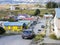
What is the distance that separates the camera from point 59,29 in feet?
44.7

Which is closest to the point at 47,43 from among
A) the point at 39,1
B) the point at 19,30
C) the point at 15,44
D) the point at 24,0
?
the point at 15,44

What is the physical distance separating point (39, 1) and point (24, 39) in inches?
2814

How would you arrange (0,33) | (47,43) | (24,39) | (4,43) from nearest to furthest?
(47,43), (4,43), (24,39), (0,33)

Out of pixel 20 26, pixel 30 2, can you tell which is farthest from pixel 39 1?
pixel 20 26

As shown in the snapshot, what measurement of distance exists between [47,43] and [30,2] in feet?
260

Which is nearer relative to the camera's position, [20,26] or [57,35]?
[57,35]

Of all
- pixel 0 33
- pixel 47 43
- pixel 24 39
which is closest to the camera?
pixel 47 43

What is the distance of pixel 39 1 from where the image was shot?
85625 millimetres

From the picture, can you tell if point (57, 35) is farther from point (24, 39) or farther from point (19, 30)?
point (19, 30)

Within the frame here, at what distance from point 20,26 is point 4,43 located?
8373 mm

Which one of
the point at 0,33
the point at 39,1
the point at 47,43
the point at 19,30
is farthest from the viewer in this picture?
the point at 39,1

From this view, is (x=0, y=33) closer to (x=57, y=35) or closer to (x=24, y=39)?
(x=24, y=39)

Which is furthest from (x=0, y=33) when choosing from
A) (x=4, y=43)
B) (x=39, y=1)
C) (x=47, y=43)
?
(x=39, y=1)

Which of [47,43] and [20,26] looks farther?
[20,26]
